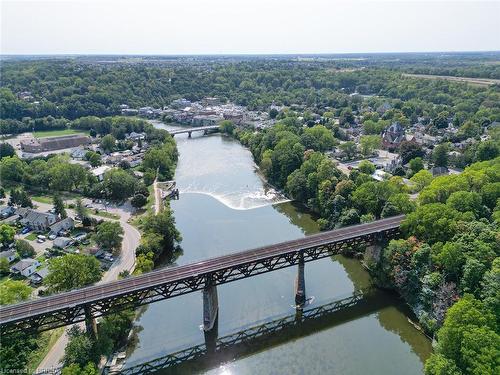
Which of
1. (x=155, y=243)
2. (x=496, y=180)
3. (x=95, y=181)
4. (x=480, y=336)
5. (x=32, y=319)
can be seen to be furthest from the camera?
(x=95, y=181)

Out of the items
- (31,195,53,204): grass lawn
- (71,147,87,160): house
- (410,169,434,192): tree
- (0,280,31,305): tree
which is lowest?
(31,195,53,204): grass lawn

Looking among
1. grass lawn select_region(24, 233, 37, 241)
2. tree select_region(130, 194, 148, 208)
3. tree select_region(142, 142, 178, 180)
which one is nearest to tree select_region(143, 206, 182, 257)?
tree select_region(130, 194, 148, 208)

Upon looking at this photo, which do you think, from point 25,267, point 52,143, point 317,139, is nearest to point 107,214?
point 25,267

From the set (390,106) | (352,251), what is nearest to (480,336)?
(352,251)

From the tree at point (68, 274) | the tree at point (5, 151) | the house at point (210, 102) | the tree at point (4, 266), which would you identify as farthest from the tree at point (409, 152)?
the house at point (210, 102)

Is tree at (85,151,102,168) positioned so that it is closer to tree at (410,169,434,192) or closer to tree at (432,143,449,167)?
tree at (410,169,434,192)

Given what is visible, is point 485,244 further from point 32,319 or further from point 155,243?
point 32,319
